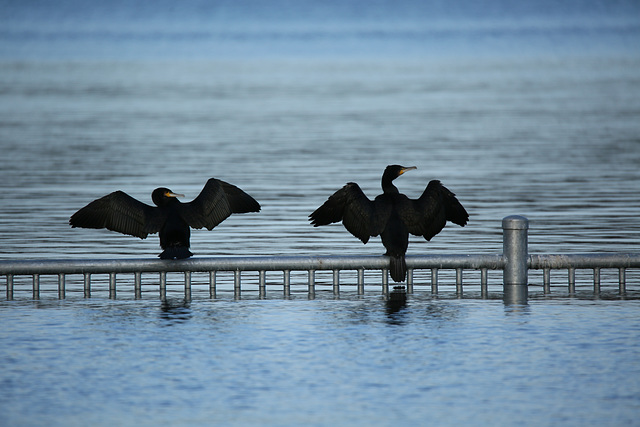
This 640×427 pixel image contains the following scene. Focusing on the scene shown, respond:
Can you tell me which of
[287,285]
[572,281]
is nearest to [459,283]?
[572,281]

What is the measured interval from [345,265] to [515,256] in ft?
6.02

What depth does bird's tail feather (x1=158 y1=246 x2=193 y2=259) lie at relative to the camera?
521 inches

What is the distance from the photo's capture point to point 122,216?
1333cm

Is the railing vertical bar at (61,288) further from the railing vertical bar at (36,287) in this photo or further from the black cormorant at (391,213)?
the black cormorant at (391,213)

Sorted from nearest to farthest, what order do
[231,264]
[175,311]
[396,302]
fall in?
[175,311] < [396,302] < [231,264]

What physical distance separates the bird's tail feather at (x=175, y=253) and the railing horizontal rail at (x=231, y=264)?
0.09 metres

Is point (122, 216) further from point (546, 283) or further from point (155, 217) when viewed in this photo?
point (546, 283)

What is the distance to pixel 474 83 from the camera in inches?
3046

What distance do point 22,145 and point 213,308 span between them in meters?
28.1

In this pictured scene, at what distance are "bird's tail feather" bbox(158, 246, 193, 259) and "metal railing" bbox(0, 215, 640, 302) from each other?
93 millimetres

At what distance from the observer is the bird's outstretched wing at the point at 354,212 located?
13.5 m

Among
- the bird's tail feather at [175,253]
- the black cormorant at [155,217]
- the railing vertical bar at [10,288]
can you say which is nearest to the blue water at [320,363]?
the railing vertical bar at [10,288]

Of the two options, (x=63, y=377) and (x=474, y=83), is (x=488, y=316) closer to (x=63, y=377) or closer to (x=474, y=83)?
(x=63, y=377)

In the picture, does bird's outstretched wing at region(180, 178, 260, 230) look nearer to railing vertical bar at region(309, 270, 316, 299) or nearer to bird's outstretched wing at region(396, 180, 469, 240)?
railing vertical bar at region(309, 270, 316, 299)
